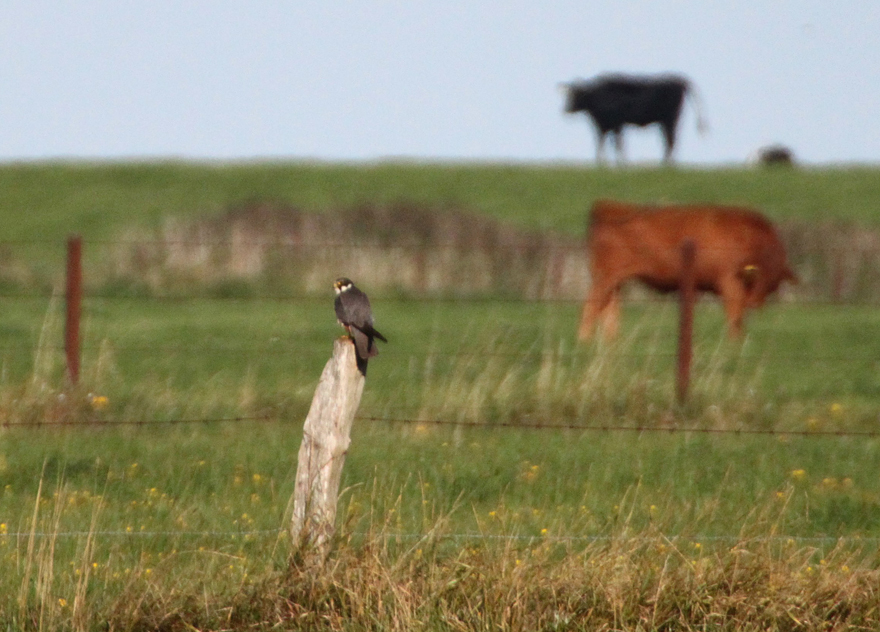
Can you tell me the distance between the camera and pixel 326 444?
5168 millimetres

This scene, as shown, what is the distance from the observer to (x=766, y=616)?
16.0 feet

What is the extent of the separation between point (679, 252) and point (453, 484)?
9004mm

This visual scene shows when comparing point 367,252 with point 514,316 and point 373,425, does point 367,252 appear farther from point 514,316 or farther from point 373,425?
point 373,425

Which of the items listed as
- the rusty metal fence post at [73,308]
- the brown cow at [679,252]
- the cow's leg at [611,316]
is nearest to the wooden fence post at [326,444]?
the rusty metal fence post at [73,308]

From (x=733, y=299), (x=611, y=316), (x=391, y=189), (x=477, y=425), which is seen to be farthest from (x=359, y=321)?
(x=391, y=189)

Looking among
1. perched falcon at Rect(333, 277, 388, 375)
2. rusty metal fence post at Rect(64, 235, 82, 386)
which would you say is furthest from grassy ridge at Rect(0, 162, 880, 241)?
perched falcon at Rect(333, 277, 388, 375)

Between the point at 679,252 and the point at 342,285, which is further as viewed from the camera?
the point at 679,252

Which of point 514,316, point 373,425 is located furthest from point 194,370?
point 514,316

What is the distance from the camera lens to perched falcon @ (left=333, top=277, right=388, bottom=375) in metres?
5.36

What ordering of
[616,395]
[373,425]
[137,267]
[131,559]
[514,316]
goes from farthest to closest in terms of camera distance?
[137,267]
[514,316]
[616,395]
[373,425]
[131,559]

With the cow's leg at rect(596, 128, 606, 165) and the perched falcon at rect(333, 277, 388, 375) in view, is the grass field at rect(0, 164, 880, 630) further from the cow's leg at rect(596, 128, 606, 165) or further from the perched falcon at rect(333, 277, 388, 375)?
the cow's leg at rect(596, 128, 606, 165)

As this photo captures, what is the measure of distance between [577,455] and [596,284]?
8.03 m

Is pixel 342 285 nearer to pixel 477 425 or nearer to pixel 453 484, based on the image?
pixel 453 484

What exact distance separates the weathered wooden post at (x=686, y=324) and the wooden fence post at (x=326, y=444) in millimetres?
4985
